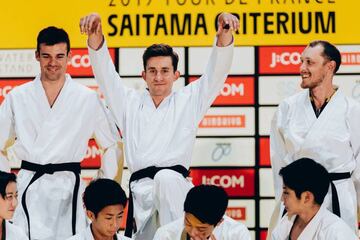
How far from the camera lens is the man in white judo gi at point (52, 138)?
588 cm

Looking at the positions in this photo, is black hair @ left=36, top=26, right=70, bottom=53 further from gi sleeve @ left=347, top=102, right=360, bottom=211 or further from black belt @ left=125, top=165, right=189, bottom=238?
gi sleeve @ left=347, top=102, right=360, bottom=211

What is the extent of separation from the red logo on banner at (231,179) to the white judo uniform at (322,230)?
1.67 meters

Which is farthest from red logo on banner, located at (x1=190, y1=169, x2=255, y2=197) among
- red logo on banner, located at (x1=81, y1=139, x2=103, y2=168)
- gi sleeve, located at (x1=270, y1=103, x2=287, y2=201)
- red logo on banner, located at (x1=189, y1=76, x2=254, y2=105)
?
gi sleeve, located at (x1=270, y1=103, x2=287, y2=201)

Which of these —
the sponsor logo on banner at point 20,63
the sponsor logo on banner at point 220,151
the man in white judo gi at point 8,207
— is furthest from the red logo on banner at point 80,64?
the man in white judo gi at point 8,207

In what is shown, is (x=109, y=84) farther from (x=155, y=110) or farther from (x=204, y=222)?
(x=204, y=222)

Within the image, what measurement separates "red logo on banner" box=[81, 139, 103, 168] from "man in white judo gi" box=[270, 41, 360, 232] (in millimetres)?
1424

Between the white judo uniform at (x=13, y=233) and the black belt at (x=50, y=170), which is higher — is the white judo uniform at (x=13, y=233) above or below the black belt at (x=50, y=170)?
below

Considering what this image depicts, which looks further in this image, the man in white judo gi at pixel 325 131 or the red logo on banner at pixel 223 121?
the red logo on banner at pixel 223 121

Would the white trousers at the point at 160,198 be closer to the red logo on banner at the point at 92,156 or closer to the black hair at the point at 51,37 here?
the black hair at the point at 51,37

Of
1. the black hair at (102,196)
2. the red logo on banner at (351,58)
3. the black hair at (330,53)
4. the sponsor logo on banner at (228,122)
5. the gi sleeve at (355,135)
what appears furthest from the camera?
the sponsor logo on banner at (228,122)

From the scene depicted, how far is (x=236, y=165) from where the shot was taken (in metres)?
7.03

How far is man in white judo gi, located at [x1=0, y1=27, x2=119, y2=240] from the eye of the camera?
5883 millimetres

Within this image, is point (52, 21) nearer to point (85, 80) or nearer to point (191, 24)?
point (85, 80)

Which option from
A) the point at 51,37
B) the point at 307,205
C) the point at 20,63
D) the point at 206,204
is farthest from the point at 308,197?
the point at 20,63
